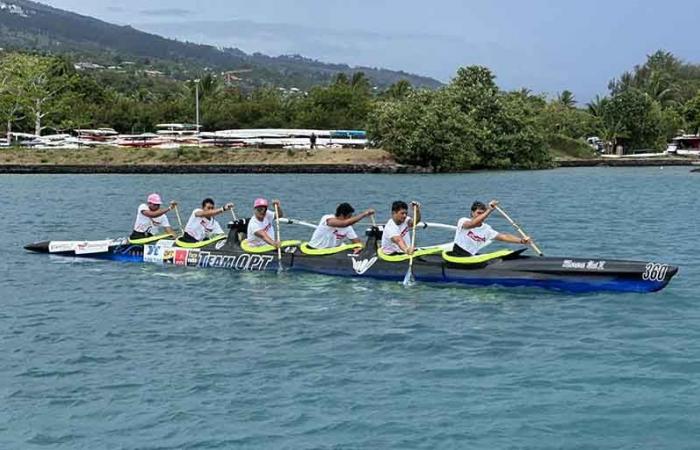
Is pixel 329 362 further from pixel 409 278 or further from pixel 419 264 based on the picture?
pixel 419 264

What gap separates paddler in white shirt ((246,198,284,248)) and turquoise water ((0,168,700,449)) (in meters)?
1.17

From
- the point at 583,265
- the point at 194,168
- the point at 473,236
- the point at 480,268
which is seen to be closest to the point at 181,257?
the point at 473,236

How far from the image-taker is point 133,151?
3583 inches

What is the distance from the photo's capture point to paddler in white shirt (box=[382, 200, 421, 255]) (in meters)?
21.2

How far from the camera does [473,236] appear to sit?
68.4 feet

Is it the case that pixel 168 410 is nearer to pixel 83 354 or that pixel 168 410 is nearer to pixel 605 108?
pixel 83 354

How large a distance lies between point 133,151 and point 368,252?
237 feet

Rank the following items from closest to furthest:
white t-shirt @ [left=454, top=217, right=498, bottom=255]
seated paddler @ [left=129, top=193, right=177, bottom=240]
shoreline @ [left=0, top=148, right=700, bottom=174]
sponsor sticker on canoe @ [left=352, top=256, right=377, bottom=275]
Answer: white t-shirt @ [left=454, top=217, right=498, bottom=255], sponsor sticker on canoe @ [left=352, top=256, right=377, bottom=275], seated paddler @ [left=129, top=193, right=177, bottom=240], shoreline @ [left=0, top=148, right=700, bottom=174]

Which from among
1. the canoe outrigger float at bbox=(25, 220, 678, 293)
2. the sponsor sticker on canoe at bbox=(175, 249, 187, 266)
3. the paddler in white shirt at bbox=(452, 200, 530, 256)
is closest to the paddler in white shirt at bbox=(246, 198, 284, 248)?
the canoe outrigger float at bbox=(25, 220, 678, 293)

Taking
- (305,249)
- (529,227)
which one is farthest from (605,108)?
(305,249)

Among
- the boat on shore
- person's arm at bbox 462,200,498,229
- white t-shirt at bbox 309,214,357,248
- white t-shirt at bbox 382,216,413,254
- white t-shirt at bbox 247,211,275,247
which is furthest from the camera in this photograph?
the boat on shore

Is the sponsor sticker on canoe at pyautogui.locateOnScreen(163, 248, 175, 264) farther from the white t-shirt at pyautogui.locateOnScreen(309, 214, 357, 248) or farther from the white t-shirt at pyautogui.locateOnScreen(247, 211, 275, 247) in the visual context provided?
the white t-shirt at pyautogui.locateOnScreen(309, 214, 357, 248)

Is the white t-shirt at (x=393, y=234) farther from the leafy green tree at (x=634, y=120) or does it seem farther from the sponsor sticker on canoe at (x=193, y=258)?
the leafy green tree at (x=634, y=120)

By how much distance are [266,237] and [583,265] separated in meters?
8.10
